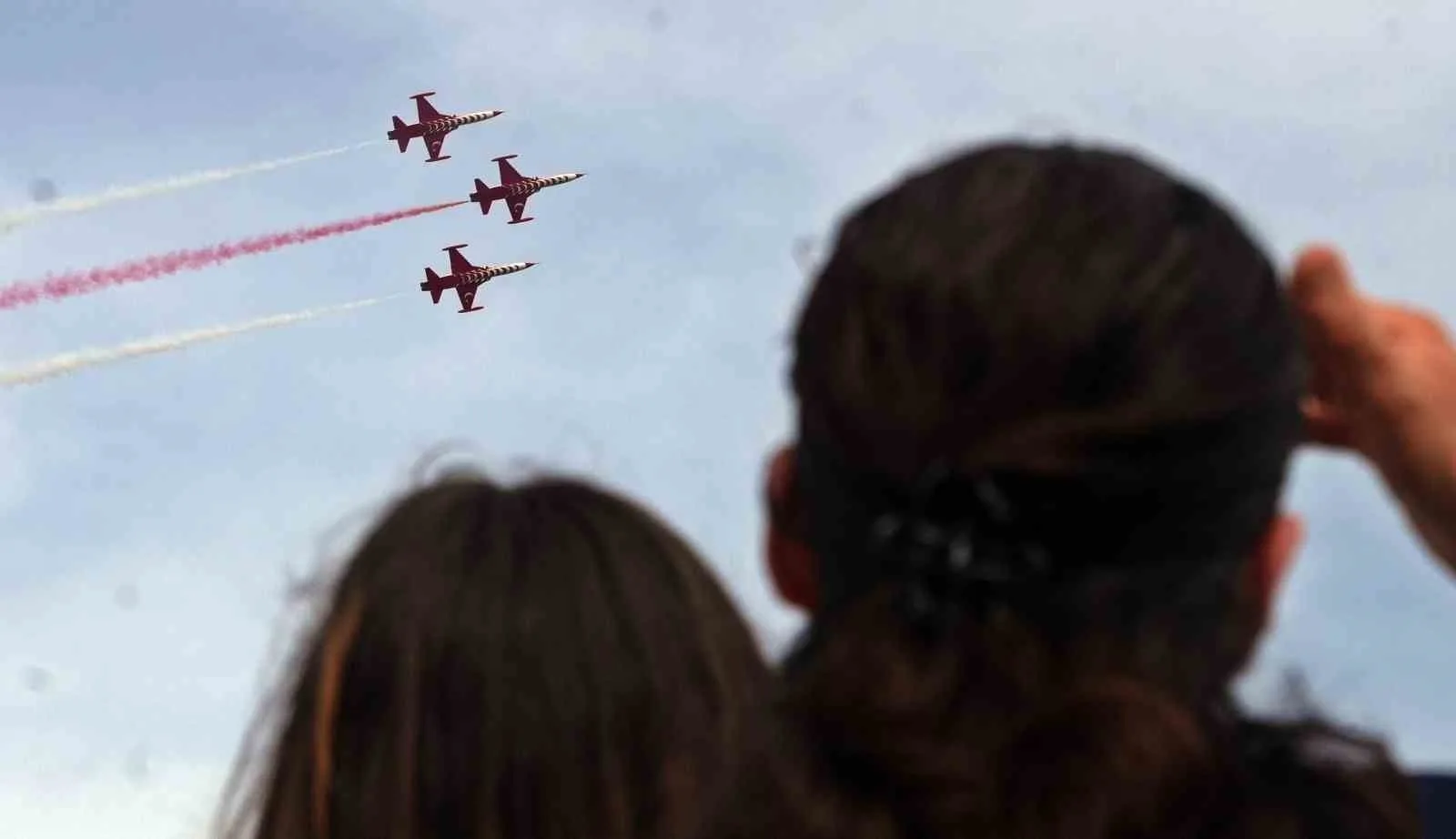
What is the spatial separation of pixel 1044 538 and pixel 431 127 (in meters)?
82.6

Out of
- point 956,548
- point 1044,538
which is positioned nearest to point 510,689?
point 956,548

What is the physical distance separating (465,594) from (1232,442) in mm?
1700

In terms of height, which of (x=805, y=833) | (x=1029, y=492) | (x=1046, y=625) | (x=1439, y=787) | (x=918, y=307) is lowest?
(x=1439, y=787)

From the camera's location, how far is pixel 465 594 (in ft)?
13.1

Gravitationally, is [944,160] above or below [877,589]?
above

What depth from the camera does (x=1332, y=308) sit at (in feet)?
13.5

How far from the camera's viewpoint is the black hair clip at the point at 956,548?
11.7 feet

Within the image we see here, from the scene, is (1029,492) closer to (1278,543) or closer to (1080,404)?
(1080,404)

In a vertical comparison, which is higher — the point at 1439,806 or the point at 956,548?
the point at 956,548

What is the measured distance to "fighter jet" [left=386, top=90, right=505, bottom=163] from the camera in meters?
83.0

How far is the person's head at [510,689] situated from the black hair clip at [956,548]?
51cm

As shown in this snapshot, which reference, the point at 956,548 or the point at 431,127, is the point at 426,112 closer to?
the point at 431,127

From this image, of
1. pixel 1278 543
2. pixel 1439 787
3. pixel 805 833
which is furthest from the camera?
pixel 1439 787

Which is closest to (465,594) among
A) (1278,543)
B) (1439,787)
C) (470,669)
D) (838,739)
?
(470,669)
